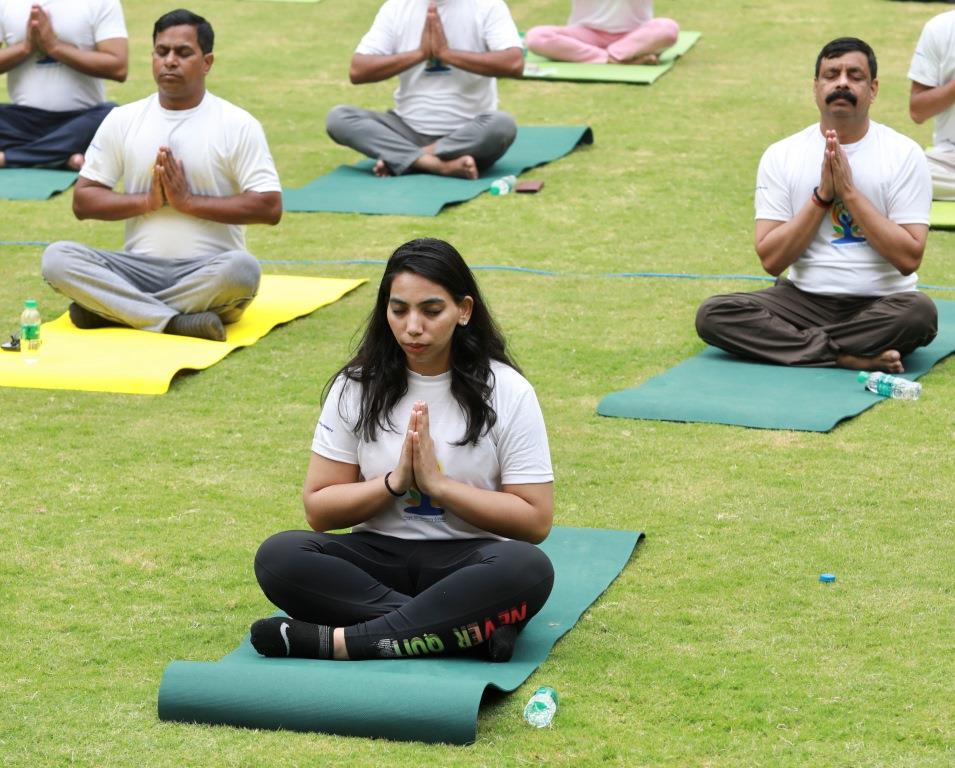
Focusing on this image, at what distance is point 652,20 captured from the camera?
44.8ft

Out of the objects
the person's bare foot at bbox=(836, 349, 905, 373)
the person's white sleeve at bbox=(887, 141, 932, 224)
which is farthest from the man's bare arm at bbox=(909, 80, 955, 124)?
the person's bare foot at bbox=(836, 349, 905, 373)

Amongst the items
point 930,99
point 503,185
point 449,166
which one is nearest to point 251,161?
point 503,185

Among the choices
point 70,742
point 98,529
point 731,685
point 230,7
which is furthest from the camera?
point 230,7

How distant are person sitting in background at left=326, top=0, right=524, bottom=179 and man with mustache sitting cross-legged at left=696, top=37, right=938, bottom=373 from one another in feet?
11.3

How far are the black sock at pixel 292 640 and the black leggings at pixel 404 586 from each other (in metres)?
0.06

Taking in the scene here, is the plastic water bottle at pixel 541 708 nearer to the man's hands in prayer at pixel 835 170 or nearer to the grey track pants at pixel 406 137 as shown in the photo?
the man's hands in prayer at pixel 835 170

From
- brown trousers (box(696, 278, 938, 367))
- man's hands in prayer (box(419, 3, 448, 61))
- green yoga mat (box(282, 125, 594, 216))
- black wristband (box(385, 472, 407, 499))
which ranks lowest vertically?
green yoga mat (box(282, 125, 594, 216))

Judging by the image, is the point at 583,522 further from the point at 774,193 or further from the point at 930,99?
the point at 930,99

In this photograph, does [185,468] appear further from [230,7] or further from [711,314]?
[230,7]

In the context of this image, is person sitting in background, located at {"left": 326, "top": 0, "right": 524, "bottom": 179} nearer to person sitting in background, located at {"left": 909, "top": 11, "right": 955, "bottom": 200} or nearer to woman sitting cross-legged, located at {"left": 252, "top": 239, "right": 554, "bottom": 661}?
person sitting in background, located at {"left": 909, "top": 11, "right": 955, "bottom": 200}

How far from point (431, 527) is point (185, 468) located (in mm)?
1711

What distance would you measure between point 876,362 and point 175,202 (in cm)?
296

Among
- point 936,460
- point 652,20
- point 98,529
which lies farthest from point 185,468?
point 652,20

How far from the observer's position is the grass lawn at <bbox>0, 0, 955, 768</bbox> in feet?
13.4
